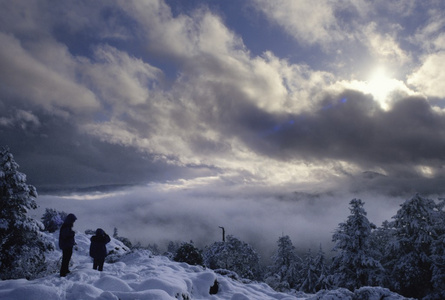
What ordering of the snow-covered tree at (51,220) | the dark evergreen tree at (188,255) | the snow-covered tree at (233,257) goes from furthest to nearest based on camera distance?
the snow-covered tree at (233,257) → the snow-covered tree at (51,220) → the dark evergreen tree at (188,255)

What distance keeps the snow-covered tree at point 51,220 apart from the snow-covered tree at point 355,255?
27.4 meters

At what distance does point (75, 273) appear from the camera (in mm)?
7859

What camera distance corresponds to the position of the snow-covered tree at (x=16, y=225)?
36.8 ft

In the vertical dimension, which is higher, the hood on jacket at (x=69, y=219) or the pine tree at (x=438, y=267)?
the hood on jacket at (x=69, y=219)

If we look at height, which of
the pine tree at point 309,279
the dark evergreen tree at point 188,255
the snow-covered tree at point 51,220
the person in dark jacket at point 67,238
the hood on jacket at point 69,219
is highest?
the hood on jacket at point 69,219

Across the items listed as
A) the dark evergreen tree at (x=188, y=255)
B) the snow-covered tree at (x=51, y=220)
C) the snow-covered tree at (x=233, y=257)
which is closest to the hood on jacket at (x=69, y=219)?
the dark evergreen tree at (x=188, y=255)

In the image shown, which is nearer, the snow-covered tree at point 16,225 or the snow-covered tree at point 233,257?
the snow-covered tree at point 16,225

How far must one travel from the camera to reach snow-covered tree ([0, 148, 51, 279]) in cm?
1121

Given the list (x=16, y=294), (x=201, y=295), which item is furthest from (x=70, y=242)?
(x=201, y=295)

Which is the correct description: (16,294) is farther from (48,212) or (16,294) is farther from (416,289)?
(48,212)

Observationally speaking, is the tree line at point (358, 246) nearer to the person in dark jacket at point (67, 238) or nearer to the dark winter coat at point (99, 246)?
the dark winter coat at point (99, 246)

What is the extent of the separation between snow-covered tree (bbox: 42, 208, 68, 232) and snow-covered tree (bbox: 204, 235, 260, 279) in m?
20.6

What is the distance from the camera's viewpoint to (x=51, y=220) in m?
25.4

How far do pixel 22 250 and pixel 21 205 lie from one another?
2.11m
